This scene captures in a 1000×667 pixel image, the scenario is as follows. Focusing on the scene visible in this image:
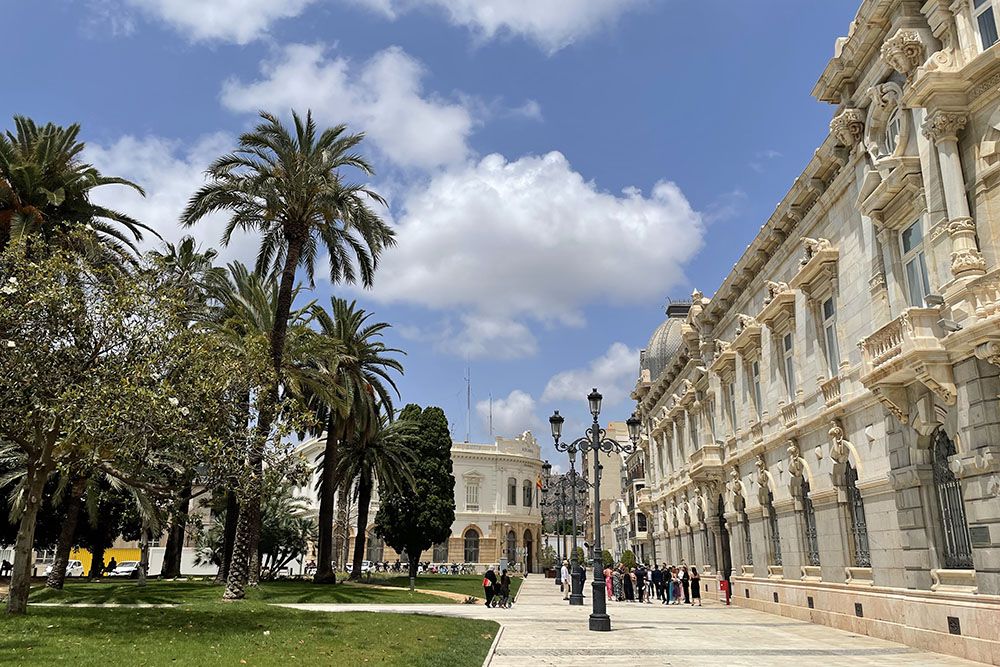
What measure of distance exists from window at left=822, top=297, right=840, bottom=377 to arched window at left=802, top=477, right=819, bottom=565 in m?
3.63

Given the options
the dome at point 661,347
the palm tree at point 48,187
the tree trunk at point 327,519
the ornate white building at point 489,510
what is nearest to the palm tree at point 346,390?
the tree trunk at point 327,519

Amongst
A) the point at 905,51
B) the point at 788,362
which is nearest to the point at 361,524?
the point at 788,362

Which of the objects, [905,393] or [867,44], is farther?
[867,44]

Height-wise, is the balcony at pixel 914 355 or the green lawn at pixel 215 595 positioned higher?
the balcony at pixel 914 355

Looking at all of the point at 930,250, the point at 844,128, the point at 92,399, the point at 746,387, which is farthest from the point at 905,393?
the point at 92,399

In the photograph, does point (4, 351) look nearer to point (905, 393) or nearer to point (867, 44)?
point (905, 393)

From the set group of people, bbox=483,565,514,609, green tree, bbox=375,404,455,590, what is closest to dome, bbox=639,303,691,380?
green tree, bbox=375,404,455,590

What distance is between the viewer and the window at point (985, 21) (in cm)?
1324

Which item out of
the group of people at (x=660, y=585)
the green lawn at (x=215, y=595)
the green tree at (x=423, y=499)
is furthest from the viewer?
the green tree at (x=423, y=499)

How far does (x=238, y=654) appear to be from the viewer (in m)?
12.2

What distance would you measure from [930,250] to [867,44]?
5.57m

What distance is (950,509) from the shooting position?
1438 centimetres

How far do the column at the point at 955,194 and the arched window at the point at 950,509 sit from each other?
3688mm

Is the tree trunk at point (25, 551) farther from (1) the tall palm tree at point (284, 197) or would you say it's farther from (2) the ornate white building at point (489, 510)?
(2) the ornate white building at point (489, 510)
